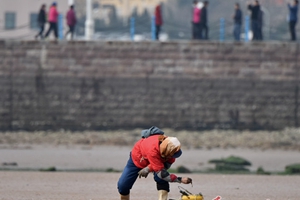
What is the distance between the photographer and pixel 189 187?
480 inches

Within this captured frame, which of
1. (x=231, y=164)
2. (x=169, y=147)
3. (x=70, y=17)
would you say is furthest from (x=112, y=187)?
(x=70, y=17)

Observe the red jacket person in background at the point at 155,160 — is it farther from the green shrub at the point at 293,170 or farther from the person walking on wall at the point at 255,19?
the person walking on wall at the point at 255,19

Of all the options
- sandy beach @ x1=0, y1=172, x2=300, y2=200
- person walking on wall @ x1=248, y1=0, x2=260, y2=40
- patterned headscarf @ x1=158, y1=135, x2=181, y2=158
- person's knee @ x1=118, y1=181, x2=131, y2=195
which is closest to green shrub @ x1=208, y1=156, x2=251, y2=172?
sandy beach @ x1=0, y1=172, x2=300, y2=200

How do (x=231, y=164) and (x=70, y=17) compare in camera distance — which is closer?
(x=231, y=164)

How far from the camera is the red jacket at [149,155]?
8.81 m

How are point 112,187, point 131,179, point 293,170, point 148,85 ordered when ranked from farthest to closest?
point 148,85 < point 293,170 < point 112,187 < point 131,179

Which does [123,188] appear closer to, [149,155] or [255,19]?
[149,155]

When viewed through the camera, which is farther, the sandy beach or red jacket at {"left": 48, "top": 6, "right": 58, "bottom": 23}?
red jacket at {"left": 48, "top": 6, "right": 58, "bottom": 23}

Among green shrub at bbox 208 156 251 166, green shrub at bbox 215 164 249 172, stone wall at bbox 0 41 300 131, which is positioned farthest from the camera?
stone wall at bbox 0 41 300 131

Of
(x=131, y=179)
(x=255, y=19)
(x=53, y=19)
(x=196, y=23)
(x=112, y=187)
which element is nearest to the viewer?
(x=131, y=179)

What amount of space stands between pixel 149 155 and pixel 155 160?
0.30ft

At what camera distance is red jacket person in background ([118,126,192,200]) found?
8797 mm

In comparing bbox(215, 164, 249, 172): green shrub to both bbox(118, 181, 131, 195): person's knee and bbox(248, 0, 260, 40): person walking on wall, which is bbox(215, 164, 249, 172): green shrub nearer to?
bbox(118, 181, 131, 195): person's knee

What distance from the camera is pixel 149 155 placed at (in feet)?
29.0
